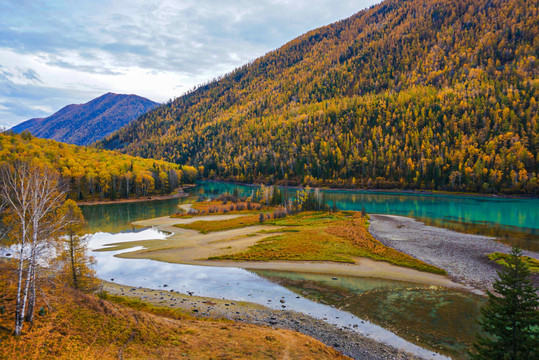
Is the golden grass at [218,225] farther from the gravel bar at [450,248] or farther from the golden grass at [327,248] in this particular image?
the gravel bar at [450,248]

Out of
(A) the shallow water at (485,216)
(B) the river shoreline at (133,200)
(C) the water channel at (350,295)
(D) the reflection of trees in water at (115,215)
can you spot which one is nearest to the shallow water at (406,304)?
(C) the water channel at (350,295)

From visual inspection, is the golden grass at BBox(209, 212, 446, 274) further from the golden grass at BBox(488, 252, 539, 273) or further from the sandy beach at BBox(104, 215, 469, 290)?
the golden grass at BBox(488, 252, 539, 273)

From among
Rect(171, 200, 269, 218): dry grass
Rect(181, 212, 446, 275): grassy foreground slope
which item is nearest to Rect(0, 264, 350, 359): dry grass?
Rect(181, 212, 446, 275): grassy foreground slope

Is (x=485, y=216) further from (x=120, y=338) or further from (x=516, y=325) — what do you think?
(x=120, y=338)

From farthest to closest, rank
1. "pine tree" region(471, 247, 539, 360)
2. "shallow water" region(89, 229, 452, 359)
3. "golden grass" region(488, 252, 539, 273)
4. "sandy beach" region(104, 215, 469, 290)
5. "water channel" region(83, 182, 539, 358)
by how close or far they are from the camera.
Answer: "sandy beach" region(104, 215, 469, 290) → "golden grass" region(488, 252, 539, 273) → "shallow water" region(89, 229, 452, 359) → "water channel" region(83, 182, 539, 358) → "pine tree" region(471, 247, 539, 360)

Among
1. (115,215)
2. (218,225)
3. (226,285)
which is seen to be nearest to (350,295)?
(226,285)

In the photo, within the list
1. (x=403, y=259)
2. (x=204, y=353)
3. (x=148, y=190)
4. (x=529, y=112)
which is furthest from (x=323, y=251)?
(x=529, y=112)

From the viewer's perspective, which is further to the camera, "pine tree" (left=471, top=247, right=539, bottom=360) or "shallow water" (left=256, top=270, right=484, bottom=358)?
"shallow water" (left=256, top=270, right=484, bottom=358)
